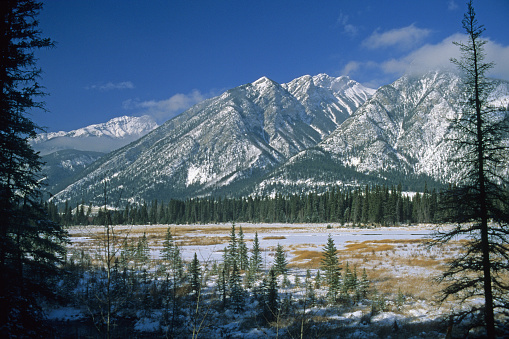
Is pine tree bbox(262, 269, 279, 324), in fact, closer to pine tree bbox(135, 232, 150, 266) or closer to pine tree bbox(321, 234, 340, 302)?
pine tree bbox(321, 234, 340, 302)

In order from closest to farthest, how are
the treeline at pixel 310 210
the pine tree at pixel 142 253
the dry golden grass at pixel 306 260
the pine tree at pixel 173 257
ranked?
A: the pine tree at pixel 173 257 < the pine tree at pixel 142 253 < the dry golden grass at pixel 306 260 < the treeline at pixel 310 210

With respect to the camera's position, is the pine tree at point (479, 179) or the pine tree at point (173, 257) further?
the pine tree at point (173, 257)

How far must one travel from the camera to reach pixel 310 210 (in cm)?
13050

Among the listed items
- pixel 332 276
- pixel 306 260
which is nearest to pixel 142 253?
pixel 306 260

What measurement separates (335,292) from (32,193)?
1935cm

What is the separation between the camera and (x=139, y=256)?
30.8 metres

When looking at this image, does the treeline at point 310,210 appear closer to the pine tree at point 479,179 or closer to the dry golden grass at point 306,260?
the dry golden grass at point 306,260

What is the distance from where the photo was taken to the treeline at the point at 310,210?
102812mm

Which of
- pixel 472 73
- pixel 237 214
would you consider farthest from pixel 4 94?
pixel 237 214

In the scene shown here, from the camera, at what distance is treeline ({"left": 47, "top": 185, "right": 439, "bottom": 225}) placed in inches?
4048

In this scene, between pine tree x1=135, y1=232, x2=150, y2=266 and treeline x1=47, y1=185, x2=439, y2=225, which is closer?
pine tree x1=135, y1=232, x2=150, y2=266

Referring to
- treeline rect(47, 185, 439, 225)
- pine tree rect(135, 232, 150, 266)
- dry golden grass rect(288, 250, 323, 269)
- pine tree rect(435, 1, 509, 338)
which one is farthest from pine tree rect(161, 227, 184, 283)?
treeline rect(47, 185, 439, 225)

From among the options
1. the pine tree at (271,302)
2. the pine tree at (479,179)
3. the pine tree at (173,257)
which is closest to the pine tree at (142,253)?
the pine tree at (173,257)

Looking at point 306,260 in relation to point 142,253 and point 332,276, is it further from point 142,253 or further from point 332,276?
point 142,253
